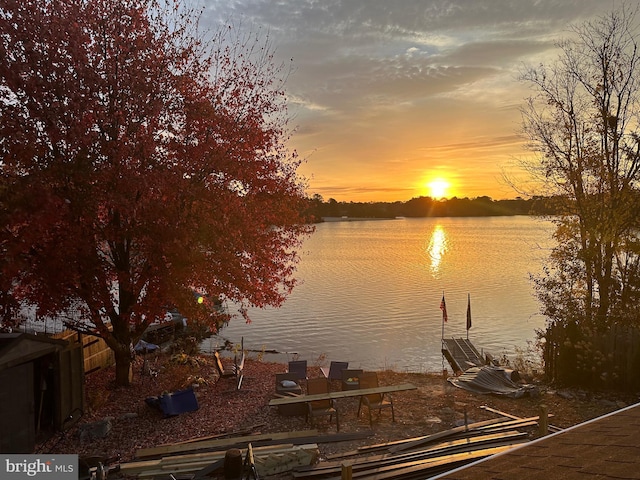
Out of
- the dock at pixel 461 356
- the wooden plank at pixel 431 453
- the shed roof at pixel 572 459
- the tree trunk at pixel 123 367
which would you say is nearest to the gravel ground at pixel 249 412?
the tree trunk at pixel 123 367

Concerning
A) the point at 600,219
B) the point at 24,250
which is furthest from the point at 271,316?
the point at 24,250

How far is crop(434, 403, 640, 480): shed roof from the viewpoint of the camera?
15.4 ft

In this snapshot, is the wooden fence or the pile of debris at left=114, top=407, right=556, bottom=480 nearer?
the pile of debris at left=114, top=407, right=556, bottom=480

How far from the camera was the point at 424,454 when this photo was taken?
9.77 meters

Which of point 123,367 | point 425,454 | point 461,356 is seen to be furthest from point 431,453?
point 461,356

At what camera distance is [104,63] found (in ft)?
45.7

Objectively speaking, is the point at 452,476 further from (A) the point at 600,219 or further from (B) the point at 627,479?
(A) the point at 600,219

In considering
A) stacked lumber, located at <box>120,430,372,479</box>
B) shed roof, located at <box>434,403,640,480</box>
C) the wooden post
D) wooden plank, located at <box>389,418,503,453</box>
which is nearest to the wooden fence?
stacked lumber, located at <box>120,430,372,479</box>

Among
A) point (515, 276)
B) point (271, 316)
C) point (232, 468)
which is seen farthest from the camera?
point (515, 276)

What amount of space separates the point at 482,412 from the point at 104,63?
50.0 ft

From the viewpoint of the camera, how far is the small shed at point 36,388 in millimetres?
11359

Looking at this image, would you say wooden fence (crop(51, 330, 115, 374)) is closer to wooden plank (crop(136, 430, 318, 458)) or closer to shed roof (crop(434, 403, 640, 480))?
wooden plank (crop(136, 430, 318, 458))

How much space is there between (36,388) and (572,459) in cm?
1316

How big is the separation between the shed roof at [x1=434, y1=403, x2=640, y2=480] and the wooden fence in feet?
55.3
